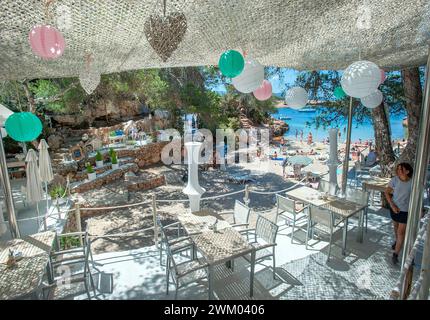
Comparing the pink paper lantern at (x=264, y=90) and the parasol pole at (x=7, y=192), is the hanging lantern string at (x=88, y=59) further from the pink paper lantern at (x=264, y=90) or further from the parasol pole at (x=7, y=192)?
the pink paper lantern at (x=264, y=90)

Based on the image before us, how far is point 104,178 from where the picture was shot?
1166 cm

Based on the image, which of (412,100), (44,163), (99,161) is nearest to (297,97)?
(412,100)

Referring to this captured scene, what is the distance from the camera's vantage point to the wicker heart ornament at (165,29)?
6.69 ft

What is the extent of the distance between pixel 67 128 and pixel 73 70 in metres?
14.5

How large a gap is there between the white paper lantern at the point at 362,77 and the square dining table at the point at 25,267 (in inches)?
137

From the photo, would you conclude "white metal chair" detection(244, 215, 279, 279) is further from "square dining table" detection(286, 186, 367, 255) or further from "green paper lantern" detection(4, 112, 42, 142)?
"green paper lantern" detection(4, 112, 42, 142)

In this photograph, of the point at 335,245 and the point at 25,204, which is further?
the point at 25,204

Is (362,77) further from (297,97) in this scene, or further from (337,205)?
(337,205)

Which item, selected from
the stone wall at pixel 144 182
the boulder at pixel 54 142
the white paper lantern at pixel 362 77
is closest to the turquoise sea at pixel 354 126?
the stone wall at pixel 144 182

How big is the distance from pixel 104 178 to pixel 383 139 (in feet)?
32.3

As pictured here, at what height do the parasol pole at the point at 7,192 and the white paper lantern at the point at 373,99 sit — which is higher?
the white paper lantern at the point at 373,99
